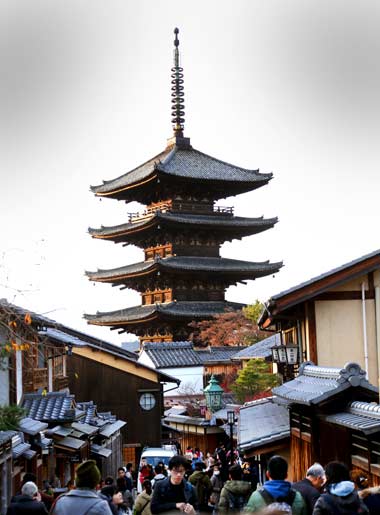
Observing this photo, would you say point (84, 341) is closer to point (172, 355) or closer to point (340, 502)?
point (172, 355)

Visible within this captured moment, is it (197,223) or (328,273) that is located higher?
(197,223)

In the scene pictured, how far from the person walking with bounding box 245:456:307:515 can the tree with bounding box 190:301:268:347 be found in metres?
39.8

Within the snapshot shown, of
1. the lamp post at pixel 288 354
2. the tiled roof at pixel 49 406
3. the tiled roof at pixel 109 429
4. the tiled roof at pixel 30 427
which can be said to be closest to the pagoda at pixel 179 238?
the tiled roof at pixel 109 429

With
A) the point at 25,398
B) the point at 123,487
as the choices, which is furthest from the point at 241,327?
the point at 123,487

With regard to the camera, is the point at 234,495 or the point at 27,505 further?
the point at 234,495

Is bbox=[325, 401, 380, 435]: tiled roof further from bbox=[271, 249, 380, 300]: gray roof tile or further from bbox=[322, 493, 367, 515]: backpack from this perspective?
bbox=[271, 249, 380, 300]: gray roof tile

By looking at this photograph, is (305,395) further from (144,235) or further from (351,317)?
(144,235)

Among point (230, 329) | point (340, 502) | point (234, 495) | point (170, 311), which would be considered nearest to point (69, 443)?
point (234, 495)

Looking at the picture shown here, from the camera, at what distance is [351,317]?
703 inches

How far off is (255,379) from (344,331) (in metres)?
18.8

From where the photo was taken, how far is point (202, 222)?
167 ft

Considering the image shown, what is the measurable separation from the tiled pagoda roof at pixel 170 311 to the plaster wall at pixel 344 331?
3186 centimetres

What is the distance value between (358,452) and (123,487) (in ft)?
14.7

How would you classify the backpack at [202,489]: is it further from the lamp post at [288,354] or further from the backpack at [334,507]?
the lamp post at [288,354]
